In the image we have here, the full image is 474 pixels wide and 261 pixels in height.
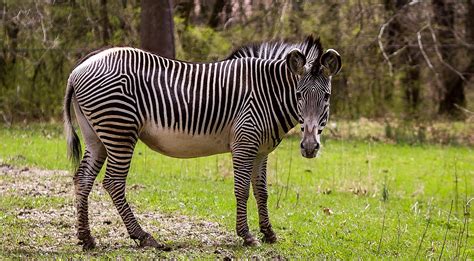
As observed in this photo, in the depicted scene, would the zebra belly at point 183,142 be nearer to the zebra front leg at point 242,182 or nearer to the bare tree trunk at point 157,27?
the zebra front leg at point 242,182

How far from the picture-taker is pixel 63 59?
71.6 feet

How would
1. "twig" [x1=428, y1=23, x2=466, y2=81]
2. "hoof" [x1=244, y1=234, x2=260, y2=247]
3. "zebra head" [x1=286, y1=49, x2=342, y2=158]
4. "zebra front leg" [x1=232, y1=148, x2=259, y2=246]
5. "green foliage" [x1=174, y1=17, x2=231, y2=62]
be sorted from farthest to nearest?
"green foliage" [x1=174, y1=17, x2=231, y2=62], "twig" [x1=428, y1=23, x2=466, y2=81], "hoof" [x1=244, y1=234, x2=260, y2=247], "zebra front leg" [x1=232, y1=148, x2=259, y2=246], "zebra head" [x1=286, y1=49, x2=342, y2=158]

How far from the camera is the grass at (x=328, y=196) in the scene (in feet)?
27.8

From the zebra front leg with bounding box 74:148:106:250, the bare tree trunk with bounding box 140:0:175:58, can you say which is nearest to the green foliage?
the bare tree trunk with bounding box 140:0:175:58

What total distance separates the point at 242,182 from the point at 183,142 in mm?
721

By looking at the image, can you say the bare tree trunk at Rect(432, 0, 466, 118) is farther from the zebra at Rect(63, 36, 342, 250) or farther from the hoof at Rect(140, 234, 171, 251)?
the hoof at Rect(140, 234, 171, 251)

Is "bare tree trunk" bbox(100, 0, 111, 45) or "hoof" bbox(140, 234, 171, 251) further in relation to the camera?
"bare tree trunk" bbox(100, 0, 111, 45)

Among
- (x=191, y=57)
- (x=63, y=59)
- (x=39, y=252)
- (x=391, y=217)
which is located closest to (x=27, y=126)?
(x=63, y=59)

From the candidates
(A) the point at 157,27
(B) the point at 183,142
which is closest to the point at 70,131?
(B) the point at 183,142

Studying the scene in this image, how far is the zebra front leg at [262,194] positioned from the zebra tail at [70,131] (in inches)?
73.8

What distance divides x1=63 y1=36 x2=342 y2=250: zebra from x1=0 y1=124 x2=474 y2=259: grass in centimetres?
78

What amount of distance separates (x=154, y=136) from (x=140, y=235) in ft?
3.28

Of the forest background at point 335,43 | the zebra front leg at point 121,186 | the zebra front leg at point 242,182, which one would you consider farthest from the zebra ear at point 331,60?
the forest background at point 335,43

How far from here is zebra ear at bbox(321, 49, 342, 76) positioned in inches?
308
